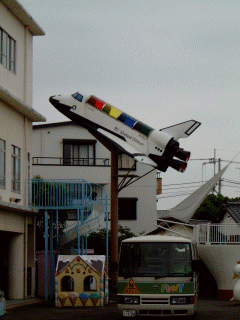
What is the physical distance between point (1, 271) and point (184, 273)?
14649mm

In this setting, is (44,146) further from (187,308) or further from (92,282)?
(187,308)

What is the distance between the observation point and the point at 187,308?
17.3 meters

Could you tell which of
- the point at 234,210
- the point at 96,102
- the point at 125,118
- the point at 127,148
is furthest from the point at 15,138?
the point at 234,210

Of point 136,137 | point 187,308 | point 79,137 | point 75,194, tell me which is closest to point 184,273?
point 187,308

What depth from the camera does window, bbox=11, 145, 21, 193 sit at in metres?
27.8

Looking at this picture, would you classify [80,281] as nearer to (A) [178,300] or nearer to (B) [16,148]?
(A) [178,300]

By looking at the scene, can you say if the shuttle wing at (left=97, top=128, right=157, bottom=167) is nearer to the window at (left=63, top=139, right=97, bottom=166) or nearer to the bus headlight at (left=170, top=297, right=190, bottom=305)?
the bus headlight at (left=170, top=297, right=190, bottom=305)

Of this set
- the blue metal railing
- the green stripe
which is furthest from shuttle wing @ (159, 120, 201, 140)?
the green stripe

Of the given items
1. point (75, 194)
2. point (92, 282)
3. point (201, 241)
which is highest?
point (75, 194)

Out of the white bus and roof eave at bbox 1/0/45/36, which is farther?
roof eave at bbox 1/0/45/36

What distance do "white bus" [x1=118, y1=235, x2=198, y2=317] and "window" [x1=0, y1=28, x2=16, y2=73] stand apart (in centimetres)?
1202

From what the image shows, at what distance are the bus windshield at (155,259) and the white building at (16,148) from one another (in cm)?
833

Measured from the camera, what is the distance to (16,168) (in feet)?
92.5

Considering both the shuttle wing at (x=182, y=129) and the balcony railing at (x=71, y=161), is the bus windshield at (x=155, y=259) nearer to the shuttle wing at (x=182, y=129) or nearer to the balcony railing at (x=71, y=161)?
the shuttle wing at (x=182, y=129)
